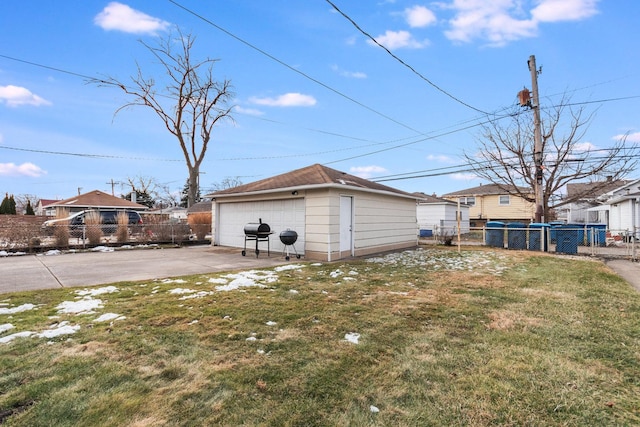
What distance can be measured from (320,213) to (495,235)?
354 inches

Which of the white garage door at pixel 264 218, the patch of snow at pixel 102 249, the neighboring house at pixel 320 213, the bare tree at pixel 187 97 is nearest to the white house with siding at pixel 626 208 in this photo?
the neighboring house at pixel 320 213

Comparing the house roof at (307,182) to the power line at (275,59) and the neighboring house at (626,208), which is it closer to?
the power line at (275,59)

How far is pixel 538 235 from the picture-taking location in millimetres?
12992

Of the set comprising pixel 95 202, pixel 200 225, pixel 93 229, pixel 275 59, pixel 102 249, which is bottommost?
pixel 102 249

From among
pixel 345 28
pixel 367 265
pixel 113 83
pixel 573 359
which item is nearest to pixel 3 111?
pixel 113 83

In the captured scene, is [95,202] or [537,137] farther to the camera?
[95,202]

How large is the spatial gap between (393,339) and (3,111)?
1999cm

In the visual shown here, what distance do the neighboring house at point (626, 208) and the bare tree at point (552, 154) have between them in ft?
3.06

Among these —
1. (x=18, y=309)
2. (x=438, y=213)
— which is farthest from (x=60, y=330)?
(x=438, y=213)

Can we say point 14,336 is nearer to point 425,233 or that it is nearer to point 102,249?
point 102,249

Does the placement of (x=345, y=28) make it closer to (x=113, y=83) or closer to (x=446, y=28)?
(x=446, y=28)

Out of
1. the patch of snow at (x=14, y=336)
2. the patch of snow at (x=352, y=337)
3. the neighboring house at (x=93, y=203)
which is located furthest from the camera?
the neighboring house at (x=93, y=203)

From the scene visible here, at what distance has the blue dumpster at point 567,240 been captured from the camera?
12.0 m

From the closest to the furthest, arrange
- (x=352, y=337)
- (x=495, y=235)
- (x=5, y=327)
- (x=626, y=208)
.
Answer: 1. (x=352, y=337)
2. (x=5, y=327)
3. (x=495, y=235)
4. (x=626, y=208)
